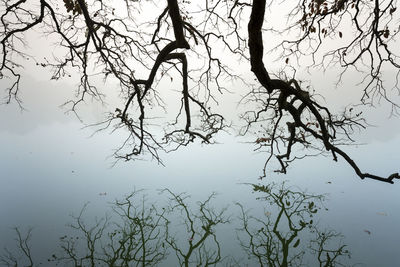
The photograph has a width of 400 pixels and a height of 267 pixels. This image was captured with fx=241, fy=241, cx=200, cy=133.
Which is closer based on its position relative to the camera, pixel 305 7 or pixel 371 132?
pixel 305 7

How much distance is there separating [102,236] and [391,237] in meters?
9.59

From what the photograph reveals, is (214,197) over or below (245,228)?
over

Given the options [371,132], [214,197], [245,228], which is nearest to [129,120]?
[245,228]

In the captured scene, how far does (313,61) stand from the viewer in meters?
3.07

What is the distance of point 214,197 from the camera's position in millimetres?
11133

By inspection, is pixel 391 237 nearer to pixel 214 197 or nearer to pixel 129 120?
pixel 214 197

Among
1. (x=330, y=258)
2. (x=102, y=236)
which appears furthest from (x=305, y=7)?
(x=102, y=236)

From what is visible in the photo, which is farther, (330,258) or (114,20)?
(330,258)

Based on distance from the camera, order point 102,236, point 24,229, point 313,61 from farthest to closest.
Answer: point 24,229 → point 102,236 → point 313,61

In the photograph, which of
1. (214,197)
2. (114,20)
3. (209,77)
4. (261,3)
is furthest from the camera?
(214,197)

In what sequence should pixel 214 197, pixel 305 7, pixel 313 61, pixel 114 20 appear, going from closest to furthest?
pixel 305 7 < pixel 313 61 < pixel 114 20 < pixel 214 197

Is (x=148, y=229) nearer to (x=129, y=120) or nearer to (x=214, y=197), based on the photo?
(x=214, y=197)

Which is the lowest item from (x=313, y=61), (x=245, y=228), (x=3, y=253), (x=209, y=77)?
(x=3, y=253)

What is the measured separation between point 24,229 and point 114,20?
26.0 ft
